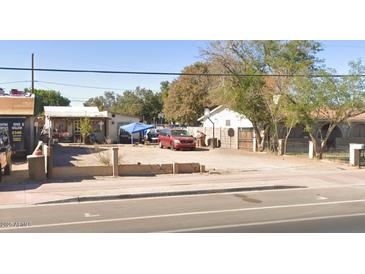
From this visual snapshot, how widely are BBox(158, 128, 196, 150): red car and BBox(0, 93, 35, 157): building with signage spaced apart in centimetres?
1051

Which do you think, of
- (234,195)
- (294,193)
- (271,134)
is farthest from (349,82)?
(234,195)

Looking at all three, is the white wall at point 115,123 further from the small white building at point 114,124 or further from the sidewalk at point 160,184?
the sidewalk at point 160,184

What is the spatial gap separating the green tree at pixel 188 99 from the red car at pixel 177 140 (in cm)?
2480

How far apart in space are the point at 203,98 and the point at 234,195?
44.7 meters

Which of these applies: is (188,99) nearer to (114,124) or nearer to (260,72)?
(114,124)

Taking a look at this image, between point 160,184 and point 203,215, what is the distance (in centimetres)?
466

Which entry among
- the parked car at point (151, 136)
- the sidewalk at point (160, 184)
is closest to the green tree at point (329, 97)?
the sidewalk at point (160, 184)

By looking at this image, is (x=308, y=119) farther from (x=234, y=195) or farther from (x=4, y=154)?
(x=4, y=154)

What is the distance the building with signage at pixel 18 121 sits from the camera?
20109 millimetres

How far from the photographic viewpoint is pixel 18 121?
20344mm

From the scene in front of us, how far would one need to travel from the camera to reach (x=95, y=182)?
14.1 metres

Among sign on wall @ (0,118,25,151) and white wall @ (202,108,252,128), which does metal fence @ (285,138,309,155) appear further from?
sign on wall @ (0,118,25,151)

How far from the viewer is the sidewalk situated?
11812 millimetres

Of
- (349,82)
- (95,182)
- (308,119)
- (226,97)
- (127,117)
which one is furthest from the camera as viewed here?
(127,117)
